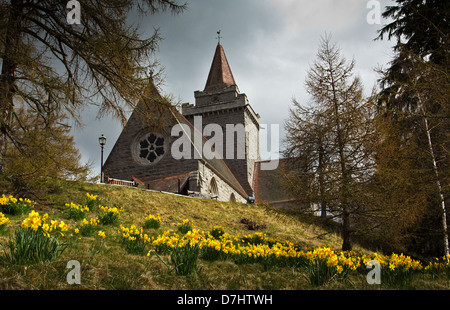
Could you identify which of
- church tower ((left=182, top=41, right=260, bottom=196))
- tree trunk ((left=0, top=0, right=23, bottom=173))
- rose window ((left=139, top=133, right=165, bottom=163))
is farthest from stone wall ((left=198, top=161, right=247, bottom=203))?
tree trunk ((left=0, top=0, right=23, bottom=173))

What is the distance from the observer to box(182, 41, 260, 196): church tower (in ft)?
112

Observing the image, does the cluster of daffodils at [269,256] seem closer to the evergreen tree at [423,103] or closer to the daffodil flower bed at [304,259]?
the daffodil flower bed at [304,259]

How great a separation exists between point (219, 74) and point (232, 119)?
6.47 m

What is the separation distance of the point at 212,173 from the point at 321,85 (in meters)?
12.5

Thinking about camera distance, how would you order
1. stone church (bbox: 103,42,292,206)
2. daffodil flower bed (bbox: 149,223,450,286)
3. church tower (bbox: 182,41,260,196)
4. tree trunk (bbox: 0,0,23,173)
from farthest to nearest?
church tower (bbox: 182,41,260,196), stone church (bbox: 103,42,292,206), tree trunk (bbox: 0,0,23,173), daffodil flower bed (bbox: 149,223,450,286)

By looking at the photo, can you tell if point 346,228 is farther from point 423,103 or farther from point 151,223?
point 151,223

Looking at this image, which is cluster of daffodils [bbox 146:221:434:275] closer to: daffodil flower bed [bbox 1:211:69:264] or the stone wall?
daffodil flower bed [bbox 1:211:69:264]

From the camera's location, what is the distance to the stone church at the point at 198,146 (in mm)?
18938

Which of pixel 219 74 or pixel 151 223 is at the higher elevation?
pixel 219 74

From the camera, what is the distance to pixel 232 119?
34938 millimetres

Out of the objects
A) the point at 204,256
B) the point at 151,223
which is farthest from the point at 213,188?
the point at 204,256

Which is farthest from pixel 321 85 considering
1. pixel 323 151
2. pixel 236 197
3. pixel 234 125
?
pixel 234 125

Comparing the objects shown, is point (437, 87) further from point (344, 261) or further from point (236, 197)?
point (236, 197)

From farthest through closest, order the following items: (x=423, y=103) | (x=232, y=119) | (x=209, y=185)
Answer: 1. (x=232, y=119)
2. (x=209, y=185)
3. (x=423, y=103)
